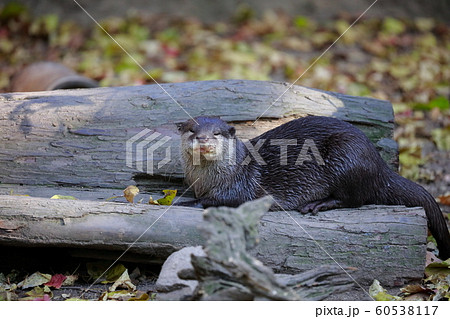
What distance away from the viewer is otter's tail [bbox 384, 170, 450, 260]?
2900 mm

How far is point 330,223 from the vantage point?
8.73 ft

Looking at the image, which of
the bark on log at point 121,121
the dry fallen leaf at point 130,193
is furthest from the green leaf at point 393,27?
the dry fallen leaf at point 130,193

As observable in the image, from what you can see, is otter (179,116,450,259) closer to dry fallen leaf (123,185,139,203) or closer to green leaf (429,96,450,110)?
dry fallen leaf (123,185,139,203)

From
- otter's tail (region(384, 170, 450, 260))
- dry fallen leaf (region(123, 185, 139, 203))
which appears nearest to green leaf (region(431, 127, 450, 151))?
otter's tail (region(384, 170, 450, 260))

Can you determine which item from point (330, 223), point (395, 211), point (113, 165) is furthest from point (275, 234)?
point (113, 165)

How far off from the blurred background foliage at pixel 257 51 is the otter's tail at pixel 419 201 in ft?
7.12

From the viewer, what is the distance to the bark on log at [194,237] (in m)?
2.58

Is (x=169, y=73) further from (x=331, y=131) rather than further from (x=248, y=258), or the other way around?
(x=248, y=258)

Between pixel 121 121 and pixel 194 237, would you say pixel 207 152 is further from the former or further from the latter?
pixel 121 121

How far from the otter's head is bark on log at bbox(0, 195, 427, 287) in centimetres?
36

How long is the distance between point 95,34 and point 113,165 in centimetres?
388

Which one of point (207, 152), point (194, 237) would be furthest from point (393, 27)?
point (194, 237)

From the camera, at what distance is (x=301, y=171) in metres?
2.94

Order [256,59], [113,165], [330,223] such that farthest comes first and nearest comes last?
[256,59] → [113,165] → [330,223]
